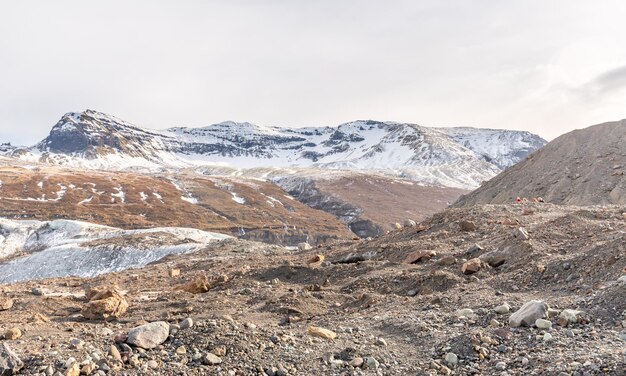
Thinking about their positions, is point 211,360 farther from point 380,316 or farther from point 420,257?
point 420,257

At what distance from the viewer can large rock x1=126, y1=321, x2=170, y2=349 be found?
329 inches

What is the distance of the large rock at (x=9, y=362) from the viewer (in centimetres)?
732

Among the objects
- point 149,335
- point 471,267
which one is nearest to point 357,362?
point 149,335

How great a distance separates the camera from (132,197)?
384 ft

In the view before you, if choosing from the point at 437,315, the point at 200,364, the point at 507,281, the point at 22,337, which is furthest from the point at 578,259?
the point at 22,337

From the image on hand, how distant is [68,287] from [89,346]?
12.9 metres

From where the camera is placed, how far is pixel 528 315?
8.79 metres

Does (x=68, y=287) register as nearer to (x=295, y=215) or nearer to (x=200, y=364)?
(x=200, y=364)

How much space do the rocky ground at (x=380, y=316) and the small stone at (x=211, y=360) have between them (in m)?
0.03

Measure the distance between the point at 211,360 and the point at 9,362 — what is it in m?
3.16

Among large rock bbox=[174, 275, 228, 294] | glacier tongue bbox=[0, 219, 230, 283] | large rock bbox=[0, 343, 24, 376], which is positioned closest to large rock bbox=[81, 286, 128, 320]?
large rock bbox=[174, 275, 228, 294]

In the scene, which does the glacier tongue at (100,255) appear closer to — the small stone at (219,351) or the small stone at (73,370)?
the small stone at (219,351)

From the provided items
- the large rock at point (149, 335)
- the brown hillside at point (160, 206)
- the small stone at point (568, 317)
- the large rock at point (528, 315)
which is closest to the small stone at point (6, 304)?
the large rock at point (149, 335)

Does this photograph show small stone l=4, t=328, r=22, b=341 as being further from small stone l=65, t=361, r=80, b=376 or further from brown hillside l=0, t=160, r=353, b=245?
brown hillside l=0, t=160, r=353, b=245
